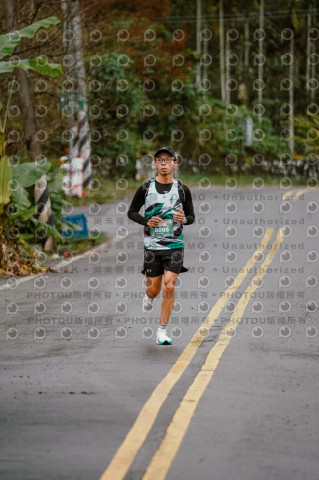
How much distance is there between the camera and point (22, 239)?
19.1 m

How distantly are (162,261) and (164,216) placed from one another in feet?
1.76

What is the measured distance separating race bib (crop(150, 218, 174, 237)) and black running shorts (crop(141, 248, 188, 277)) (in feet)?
0.58

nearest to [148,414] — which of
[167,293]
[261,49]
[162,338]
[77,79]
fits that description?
[162,338]

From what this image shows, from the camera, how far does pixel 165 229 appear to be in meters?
10.7

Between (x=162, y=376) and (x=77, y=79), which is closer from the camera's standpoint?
(x=162, y=376)

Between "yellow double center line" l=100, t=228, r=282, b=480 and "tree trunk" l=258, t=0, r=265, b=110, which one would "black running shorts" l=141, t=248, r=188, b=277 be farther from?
"tree trunk" l=258, t=0, r=265, b=110

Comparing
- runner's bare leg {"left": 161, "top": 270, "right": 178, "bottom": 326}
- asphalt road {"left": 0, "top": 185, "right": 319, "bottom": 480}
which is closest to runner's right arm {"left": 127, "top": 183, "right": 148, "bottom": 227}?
runner's bare leg {"left": 161, "top": 270, "right": 178, "bottom": 326}

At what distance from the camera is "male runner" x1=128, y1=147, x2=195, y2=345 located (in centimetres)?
1053

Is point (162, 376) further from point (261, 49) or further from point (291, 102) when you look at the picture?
point (261, 49)

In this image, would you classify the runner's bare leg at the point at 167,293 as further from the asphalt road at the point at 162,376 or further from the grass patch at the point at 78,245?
the grass patch at the point at 78,245

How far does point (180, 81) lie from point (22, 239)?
35.5 metres

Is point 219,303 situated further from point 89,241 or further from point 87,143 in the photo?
point 87,143

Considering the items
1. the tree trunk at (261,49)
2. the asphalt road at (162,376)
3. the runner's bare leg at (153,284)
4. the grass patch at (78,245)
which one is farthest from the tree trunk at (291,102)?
the runner's bare leg at (153,284)

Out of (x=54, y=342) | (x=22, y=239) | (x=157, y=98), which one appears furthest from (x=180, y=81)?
(x=54, y=342)
